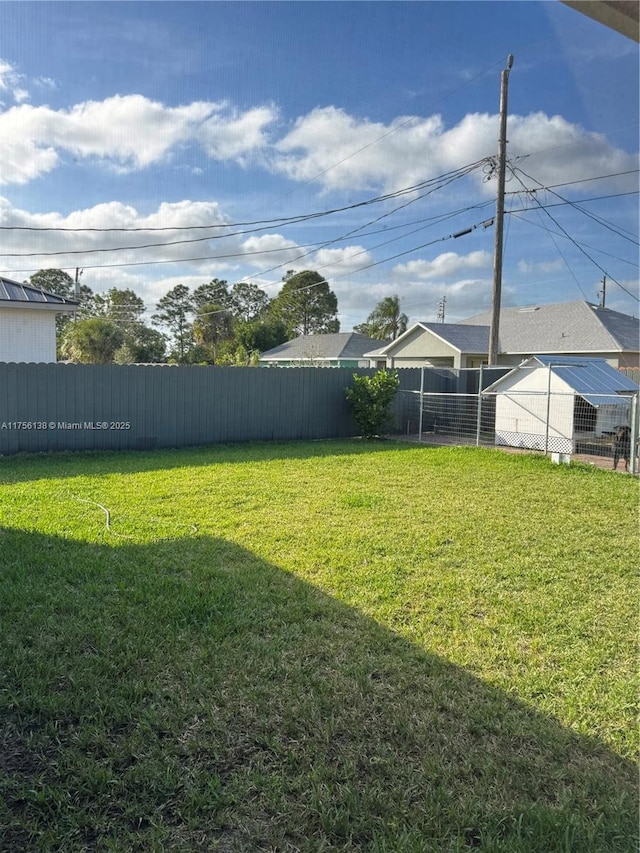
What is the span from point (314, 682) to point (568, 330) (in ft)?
65.4

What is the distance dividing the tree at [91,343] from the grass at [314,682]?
1073 inches

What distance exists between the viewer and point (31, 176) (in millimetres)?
8219

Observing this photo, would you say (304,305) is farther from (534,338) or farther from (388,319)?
(534,338)

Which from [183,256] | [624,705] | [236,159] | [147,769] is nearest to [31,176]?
[236,159]

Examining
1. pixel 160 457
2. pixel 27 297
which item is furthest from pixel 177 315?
pixel 160 457

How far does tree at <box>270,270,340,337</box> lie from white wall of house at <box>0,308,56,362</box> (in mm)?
32406

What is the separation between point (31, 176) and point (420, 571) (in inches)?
338

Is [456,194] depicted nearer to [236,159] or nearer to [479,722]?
[236,159]

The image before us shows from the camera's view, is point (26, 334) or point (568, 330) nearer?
point (26, 334)

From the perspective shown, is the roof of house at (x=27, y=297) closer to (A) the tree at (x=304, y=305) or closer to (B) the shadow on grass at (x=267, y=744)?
(B) the shadow on grass at (x=267, y=744)

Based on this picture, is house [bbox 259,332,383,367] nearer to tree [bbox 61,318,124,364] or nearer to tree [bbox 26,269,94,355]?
tree [bbox 61,318,124,364]

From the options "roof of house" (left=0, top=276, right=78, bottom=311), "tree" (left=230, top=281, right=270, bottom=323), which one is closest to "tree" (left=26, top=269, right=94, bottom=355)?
"tree" (left=230, top=281, right=270, bottom=323)

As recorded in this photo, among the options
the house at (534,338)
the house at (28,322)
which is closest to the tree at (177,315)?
the house at (534,338)

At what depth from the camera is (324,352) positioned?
29.6 metres
